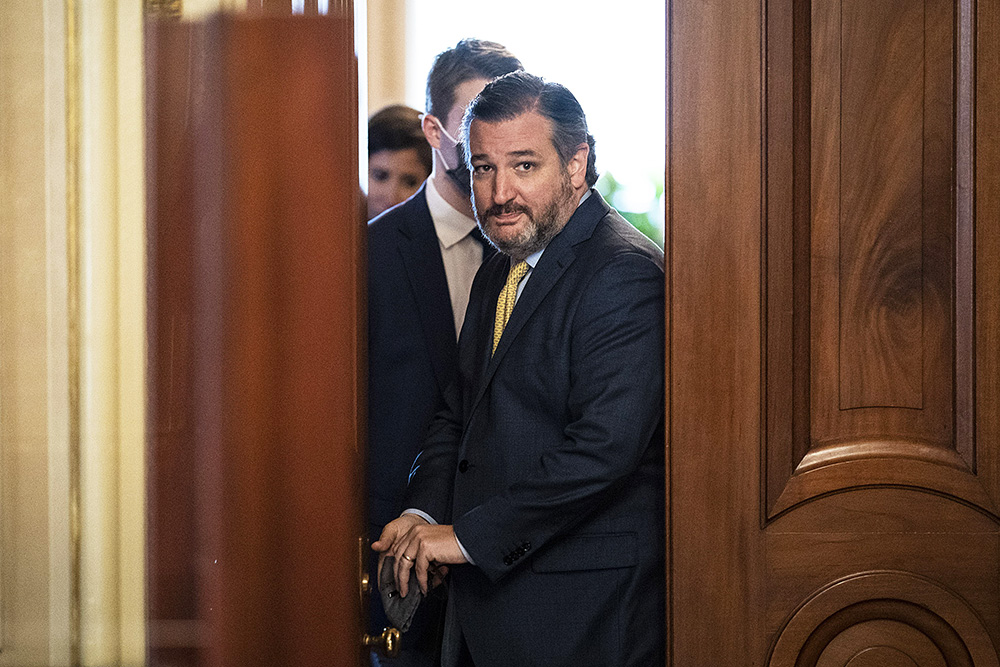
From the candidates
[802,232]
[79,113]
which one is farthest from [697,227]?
[79,113]

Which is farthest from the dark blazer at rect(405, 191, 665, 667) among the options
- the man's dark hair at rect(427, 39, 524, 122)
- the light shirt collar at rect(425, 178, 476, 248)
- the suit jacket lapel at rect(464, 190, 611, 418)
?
the man's dark hair at rect(427, 39, 524, 122)

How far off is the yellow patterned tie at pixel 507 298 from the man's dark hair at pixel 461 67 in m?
0.35

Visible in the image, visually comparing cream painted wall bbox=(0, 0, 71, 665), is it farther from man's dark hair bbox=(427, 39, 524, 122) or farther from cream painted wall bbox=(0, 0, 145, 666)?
man's dark hair bbox=(427, 39, 524, 122)

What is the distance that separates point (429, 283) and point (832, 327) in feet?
2.50

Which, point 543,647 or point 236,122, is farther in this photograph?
point 543,647

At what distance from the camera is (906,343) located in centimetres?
138

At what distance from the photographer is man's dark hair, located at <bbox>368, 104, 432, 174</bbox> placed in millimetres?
1760

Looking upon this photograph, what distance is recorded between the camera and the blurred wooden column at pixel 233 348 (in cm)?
127

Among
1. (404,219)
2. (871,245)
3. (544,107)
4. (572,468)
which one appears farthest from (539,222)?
(871,245)

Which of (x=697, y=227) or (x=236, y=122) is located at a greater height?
(x=236, y=122)

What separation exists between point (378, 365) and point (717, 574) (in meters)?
0.74

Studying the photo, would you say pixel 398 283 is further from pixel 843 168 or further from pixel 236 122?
pixel 843 168

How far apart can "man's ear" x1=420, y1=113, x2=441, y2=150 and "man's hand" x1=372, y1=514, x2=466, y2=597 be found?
750 millimetres

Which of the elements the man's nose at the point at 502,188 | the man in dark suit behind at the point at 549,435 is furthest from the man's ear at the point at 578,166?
the man's nose at the point at 502,188
